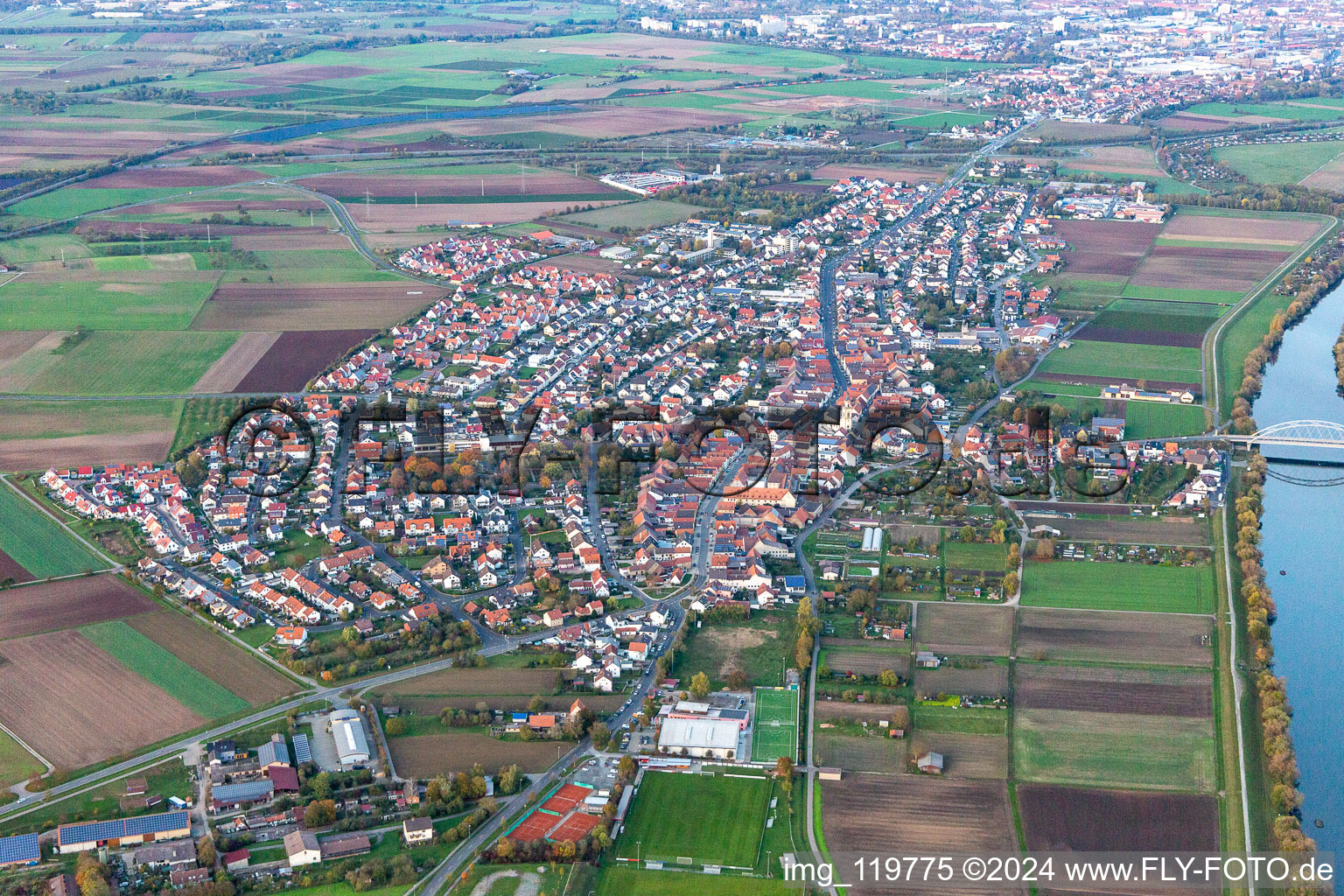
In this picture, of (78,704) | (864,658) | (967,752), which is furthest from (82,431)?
(967,752)

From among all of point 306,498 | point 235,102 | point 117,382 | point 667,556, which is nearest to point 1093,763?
point 667,556

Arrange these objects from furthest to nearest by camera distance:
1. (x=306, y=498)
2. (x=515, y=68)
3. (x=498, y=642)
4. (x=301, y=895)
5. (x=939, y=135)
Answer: (x=515, y=68), (x=939, y=135), (x=306, y=498), (x=498, y=642), (x=301, y=895)

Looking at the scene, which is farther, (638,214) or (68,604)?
(638,214)

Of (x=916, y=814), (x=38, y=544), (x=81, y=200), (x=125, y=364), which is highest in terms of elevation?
(x=81, y=200)

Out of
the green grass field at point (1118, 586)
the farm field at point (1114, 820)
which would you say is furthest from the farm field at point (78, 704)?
the green grass field at point (1118, 586)

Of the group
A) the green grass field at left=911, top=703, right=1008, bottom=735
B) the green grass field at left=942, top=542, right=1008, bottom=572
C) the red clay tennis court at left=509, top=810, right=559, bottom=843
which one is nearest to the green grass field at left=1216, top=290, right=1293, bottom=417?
the green grass field at left=942, top=542, right=1008, bottom=572

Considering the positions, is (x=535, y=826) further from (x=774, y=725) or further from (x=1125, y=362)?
(x=1125, y=362)

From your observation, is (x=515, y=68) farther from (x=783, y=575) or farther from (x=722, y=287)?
(x=783, y=575)
